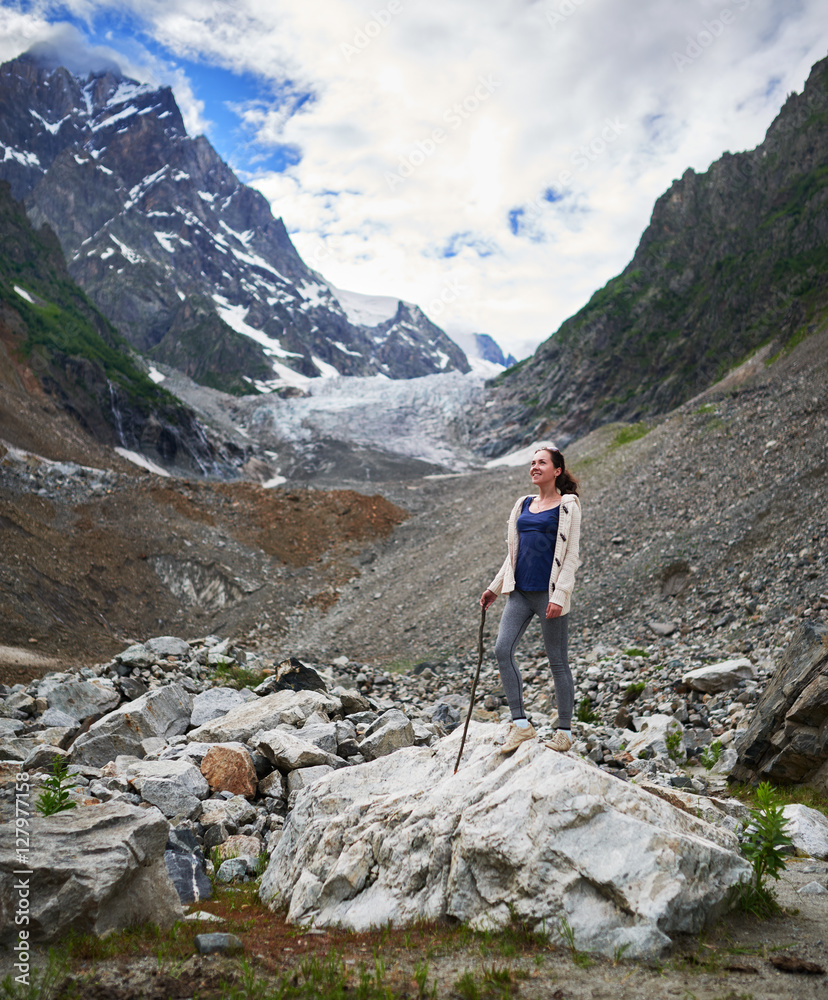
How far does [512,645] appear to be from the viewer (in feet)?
18.1

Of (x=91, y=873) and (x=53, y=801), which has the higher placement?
(x=53, y=801)

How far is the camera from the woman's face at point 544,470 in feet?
18.9

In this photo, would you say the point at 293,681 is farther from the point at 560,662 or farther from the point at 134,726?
the point at 560,662

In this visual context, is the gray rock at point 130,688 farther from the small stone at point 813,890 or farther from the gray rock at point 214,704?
the small stone at point 813,890

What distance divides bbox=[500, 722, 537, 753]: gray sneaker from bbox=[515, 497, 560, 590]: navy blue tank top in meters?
1.21

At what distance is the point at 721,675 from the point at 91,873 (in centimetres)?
963

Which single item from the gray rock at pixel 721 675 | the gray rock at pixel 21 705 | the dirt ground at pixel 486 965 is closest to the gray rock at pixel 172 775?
the dirt ground at pixel 486 965

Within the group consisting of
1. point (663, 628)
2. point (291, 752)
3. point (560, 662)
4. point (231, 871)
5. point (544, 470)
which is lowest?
point (663, 628)

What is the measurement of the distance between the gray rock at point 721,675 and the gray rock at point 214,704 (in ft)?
26.1

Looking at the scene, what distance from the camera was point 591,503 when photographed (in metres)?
25.5

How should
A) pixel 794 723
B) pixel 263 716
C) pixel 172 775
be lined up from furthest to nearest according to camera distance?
pixel 263 716 < pixel 794 723 < pixel 172 775

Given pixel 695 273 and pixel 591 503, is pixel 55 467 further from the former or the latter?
pixel 695 273

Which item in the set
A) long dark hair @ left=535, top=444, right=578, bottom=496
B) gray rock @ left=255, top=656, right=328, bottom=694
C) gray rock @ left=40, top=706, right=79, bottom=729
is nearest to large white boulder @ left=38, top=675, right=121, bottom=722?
gray rock @ left=40, top=706, right=79, bottom=729

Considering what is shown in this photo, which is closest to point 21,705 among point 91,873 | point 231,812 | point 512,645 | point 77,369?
point 231,812
